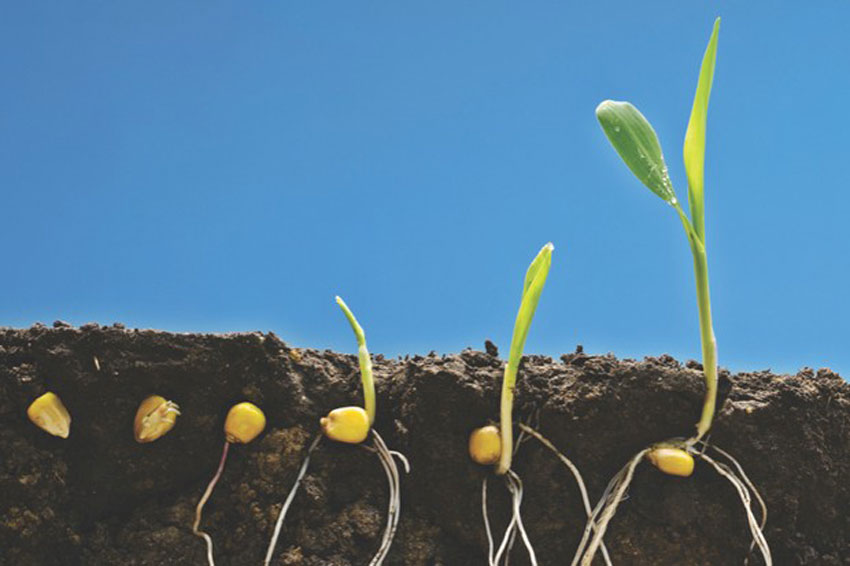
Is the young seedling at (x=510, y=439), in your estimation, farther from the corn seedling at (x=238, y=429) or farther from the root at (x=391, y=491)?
the corn seedling at (x=238, y=429)

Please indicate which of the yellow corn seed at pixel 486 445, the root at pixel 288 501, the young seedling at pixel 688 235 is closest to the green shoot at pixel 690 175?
the young seedling at pixel 688 235

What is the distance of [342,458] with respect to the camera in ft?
3.82

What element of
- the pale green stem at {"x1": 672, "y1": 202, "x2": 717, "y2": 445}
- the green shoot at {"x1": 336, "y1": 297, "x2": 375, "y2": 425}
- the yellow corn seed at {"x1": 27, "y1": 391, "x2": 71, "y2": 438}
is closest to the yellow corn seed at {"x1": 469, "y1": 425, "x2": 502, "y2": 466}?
the green shoot at {"x1": 336, "y1": 297, "x2": 375, "y2": 425}

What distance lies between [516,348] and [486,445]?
0.44 feet

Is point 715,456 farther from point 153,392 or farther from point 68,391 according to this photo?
point 68,391

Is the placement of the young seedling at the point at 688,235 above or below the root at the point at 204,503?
above

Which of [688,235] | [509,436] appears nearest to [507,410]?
[509,436]

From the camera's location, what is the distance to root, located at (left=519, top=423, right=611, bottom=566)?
112 centimetres

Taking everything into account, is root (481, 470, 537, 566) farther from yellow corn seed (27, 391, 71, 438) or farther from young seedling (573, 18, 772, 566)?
yellow corn seed (27, 391, 71, 438)

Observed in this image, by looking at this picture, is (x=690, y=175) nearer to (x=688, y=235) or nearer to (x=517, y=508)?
(x=688, y=235)

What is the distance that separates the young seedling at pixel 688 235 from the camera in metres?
1.14

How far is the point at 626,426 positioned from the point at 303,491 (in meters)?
0.45

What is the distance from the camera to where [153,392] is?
114 cm

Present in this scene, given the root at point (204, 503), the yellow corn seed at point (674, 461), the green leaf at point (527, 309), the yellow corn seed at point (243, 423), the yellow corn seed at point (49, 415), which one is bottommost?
the root at point (204, 503)
